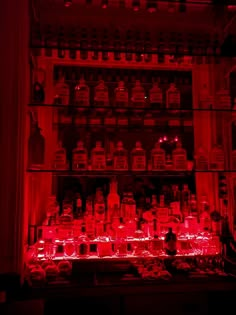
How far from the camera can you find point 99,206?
2139mm

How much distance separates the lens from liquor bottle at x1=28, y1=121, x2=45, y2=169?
1.98 meters

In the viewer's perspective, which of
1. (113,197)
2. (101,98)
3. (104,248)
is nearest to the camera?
(104,248)

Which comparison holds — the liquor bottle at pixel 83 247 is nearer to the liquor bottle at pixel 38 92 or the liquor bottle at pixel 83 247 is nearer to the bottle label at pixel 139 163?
the bottle label at pixel 139 163

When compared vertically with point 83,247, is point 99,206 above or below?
above

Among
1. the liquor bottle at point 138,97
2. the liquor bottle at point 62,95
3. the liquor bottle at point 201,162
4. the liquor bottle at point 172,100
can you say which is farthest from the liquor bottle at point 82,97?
the liquor bottle at point 201,162

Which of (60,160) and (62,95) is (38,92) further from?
(60,160)

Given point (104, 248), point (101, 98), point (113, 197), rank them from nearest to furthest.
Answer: point (104, 248) < point (101, 98) < point (113, 197)

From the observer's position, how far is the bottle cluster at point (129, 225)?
77.9 inches

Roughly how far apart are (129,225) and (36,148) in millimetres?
743

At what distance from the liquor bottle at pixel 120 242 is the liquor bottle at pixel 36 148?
2.02ft

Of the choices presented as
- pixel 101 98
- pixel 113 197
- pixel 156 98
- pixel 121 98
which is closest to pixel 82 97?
pixel 101 98

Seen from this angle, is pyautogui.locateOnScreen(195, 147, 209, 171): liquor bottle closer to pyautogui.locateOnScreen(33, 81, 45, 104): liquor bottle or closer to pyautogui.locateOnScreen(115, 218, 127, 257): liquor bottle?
pyautogui.locateOnScreen(115, 218, 127, 257): liquor bottle

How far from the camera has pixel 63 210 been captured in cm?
209

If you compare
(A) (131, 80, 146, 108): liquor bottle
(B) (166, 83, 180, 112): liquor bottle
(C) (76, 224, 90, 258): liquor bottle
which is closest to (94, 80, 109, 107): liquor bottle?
(A) (131, 80, 146, 108): liquor bottle
